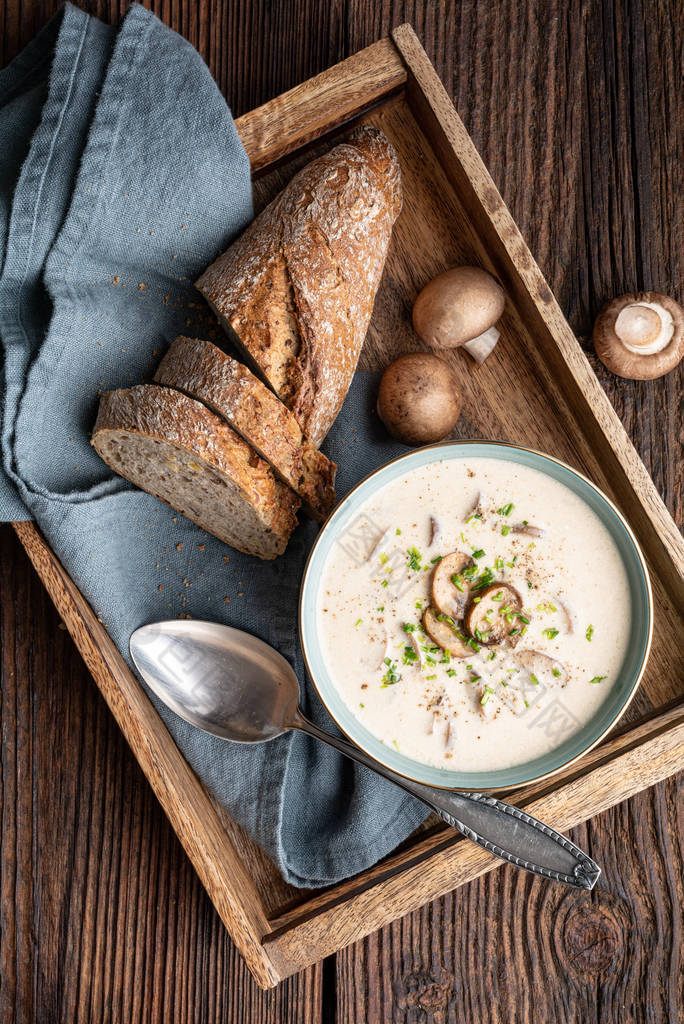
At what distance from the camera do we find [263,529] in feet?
6.63

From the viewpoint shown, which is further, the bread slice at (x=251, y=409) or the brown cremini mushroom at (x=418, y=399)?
the brown cremini mushroom at (x=418, y=399)

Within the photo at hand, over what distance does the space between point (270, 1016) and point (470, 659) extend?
4.51 feet

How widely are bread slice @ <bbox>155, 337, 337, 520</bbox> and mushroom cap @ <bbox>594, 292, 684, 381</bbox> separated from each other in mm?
920

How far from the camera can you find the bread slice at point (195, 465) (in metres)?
1.86

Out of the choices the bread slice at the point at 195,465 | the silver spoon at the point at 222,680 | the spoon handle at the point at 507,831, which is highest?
the bread slice at the point at 195,465

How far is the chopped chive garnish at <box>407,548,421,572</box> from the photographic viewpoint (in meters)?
1.82

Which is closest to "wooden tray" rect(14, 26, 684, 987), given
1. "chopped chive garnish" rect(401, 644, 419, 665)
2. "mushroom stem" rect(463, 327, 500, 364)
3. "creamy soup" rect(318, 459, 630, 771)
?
"mushroom stem" rect(463, 327, 500, 364)

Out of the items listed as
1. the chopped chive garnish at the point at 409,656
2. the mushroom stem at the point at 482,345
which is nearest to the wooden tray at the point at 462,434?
the mushroom stem at the point at 482,345

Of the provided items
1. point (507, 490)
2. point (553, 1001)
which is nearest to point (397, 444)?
point (507, 490)

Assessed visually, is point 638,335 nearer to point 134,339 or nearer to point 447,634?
point 447,634

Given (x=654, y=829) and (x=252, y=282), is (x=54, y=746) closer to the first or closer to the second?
(x=252, y=282)

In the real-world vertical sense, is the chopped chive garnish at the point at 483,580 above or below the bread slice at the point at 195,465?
below

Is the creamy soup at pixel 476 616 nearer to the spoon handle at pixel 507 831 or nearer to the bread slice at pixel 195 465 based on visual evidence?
the spoon handle at pixel 507 831

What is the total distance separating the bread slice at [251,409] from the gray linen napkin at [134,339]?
18 cm
